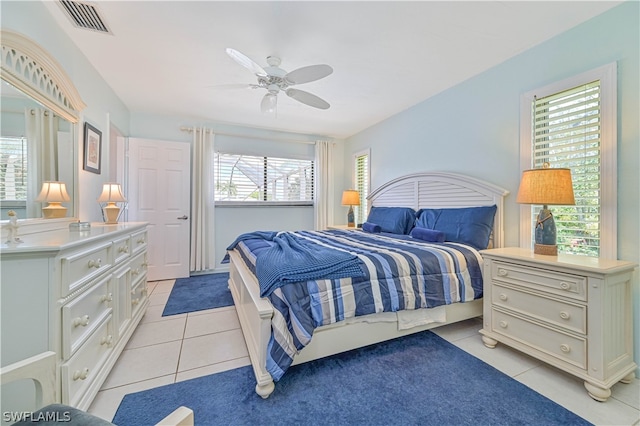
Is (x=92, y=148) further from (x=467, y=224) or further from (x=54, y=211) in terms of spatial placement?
(x=467, y=224)

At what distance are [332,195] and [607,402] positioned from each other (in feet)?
13.8

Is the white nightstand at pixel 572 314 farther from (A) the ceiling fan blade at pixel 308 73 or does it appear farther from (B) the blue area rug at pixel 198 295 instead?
(B) the blue area rug at pixel 198 295

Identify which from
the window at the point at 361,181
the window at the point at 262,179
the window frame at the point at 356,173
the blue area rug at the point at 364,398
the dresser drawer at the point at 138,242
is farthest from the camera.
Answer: the window at the point at 361,181

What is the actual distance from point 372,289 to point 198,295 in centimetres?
→ 244

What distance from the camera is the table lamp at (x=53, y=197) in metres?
1.74

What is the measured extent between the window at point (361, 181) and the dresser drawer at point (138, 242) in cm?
346

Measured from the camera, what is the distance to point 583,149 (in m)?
1.97

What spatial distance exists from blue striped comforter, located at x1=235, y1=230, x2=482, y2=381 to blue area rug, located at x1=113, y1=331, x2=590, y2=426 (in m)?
0.24

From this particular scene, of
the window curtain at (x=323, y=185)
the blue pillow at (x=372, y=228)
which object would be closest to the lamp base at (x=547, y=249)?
the blue pillow at (x=372, y=228)

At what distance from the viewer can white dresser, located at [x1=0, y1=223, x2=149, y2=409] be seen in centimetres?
105

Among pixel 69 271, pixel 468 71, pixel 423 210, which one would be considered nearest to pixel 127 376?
pixel 69 271

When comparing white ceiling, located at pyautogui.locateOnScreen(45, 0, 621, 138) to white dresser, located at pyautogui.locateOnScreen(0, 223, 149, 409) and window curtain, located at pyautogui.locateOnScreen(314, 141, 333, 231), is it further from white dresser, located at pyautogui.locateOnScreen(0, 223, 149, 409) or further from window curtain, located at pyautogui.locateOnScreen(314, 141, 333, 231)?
window curtain, located at pyautogui.locateOnScreen(314, 141, 333, 231)

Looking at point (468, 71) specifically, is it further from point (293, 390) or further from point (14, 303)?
point (14, 303)

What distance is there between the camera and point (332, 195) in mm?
5188
